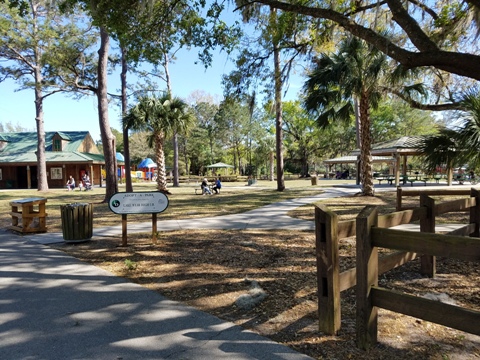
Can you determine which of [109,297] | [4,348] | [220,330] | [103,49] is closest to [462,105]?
[220,330]

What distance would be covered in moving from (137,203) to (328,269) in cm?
516

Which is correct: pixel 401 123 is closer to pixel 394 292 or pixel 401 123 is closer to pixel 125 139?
pixel 125 139

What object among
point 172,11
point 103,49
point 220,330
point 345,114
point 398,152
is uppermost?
point 103,49

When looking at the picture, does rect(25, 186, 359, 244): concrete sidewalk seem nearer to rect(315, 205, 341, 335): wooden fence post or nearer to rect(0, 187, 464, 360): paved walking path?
rect(0, 187, 464, 360): paved walking path

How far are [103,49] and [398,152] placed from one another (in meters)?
18.3

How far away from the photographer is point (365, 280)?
3.07 metres

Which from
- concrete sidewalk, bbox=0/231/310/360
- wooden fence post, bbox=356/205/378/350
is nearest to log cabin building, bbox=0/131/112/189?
concrete sidewalk, bbox=0/231/310/360

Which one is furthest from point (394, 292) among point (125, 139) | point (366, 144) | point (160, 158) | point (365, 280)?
point (125, 139)

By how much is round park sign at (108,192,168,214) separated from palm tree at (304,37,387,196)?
10.0 meters

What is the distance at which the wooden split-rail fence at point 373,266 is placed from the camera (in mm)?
2658

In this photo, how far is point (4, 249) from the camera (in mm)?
7691

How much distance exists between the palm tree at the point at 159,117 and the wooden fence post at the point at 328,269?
65.2 ft

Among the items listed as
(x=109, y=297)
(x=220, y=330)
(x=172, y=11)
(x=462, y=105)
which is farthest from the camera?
(x=172, y=11)

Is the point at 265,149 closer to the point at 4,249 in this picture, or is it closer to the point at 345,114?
the point at 345,114
